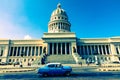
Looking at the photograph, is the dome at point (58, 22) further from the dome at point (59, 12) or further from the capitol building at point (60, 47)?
the capitol building at point (60, 47)

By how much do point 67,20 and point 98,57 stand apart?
33.0 meters

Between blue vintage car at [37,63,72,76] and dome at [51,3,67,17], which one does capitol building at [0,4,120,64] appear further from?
blue vintage car at [37,63,72,76]

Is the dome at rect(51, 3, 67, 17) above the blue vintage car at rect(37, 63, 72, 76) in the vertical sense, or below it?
above

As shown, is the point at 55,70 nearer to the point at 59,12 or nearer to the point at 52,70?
the point at 52,70

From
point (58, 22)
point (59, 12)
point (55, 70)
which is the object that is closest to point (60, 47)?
point (58, 22)

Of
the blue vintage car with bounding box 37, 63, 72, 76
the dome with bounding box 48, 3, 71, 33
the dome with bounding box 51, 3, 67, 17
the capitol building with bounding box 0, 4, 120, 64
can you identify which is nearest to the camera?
the blue vintage car with bounding box 37, 63, 72, 76

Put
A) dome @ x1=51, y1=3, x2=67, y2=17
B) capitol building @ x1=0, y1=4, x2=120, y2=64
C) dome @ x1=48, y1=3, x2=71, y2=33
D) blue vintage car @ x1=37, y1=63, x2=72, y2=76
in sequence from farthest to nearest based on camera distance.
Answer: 1. dome @ x1=51, y1=3, x2=67, y2=17
2. dome @ x1=48, y1=3, x2=71, y2=33
3. capitol building @ x1=0, y1=4, x2=120, y2=64
4. blue vintage car @ x1=37, y1=63, x2=72, y2=76

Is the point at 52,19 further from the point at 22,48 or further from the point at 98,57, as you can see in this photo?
the point at 98,57

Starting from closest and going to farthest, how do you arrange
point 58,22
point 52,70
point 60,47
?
point 52,70 < point 60,47 < point 58,22

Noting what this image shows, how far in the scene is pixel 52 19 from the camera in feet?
313

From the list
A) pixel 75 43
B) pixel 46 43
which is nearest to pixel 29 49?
pixel 46 43

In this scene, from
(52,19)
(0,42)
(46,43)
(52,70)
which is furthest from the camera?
(52,19)

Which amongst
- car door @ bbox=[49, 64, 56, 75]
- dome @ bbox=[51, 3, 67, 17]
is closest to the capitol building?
dome @ bbox=[51, 3, 67, 17]

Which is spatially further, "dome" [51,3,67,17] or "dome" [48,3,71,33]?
"dome" [51,3,67,17]
